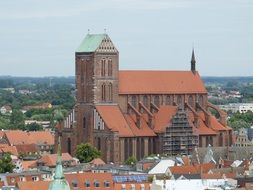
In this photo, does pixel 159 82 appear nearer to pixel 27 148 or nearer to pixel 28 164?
pixel 27 148

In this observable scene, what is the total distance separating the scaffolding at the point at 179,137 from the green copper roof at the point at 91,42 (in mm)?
11888

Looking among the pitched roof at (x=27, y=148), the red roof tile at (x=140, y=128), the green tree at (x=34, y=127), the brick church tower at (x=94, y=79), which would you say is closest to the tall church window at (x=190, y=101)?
the red roof tile at (x=140, y=128)

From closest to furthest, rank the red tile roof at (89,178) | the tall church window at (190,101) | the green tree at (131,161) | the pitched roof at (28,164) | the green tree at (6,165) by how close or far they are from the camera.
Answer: the red tile roof at (89,178) → the green tree at (6,165) → the pitched roof at (28,164) → the green tree at (131,161) → the tall church window at (190,101)

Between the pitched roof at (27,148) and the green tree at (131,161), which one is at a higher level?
the green tree at (131,161)

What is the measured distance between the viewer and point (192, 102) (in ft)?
463

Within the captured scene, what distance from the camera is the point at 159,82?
139 m

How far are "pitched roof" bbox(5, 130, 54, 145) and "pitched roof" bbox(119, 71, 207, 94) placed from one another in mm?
27826

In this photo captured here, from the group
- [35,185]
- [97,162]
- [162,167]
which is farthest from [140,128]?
[35,185]

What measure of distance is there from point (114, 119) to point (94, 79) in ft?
17.4

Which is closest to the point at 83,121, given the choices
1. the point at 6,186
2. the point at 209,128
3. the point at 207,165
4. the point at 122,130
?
the point at 122,130

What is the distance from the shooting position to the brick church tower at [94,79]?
132 meters

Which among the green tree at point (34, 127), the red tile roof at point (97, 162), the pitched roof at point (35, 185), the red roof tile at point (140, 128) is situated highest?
the red roof tile at point (140, 128)

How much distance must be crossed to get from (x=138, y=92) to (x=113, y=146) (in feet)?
34.4

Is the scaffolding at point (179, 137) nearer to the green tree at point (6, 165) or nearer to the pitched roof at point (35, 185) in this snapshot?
the green tree at point (6, 165)
